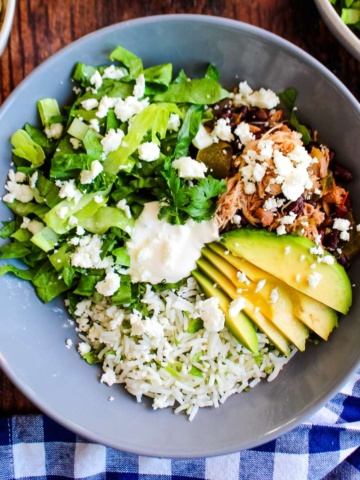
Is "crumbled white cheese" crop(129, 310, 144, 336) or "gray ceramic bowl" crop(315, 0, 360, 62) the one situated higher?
"gray ceramic bowl" crop(315, 0, 360, 62)

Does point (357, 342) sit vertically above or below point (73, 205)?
below

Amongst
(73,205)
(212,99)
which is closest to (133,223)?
(73,205)

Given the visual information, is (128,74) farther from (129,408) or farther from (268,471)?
(268,471)

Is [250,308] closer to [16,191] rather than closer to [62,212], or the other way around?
[62,212]

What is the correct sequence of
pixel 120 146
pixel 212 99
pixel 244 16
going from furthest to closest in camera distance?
pixel 244 16
pixel 212 99
pixel 120 146

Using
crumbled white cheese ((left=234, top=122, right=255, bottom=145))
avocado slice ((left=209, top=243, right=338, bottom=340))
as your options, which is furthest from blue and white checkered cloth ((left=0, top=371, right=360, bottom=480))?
crumbled white cheese ((left=234, top=122, right=255, bottom=145))

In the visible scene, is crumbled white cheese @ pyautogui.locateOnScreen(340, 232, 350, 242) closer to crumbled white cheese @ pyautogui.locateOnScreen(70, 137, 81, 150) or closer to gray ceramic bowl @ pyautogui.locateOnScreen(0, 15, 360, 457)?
gray ceramic bowl @ pyautogui.locateOnScreen(0, 15, 360, 457)
